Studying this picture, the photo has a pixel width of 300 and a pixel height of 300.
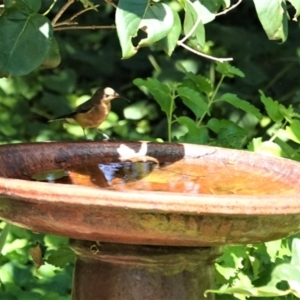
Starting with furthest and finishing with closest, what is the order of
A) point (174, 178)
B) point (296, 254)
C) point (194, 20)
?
1. point (174, 178)
2. point (194, 20)
3. point (296, 254)

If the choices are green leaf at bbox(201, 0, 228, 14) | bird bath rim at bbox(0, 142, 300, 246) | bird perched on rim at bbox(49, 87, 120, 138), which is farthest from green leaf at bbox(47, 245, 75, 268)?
green leaf at bbox(201, 0, 228, 14)

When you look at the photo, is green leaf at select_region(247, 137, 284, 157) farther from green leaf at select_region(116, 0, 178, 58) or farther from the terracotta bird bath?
green leaf at select_region(116, 0, 178, 58)

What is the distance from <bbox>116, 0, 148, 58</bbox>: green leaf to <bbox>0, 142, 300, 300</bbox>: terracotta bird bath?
0.73 feet

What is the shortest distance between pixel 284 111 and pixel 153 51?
4.13 ft

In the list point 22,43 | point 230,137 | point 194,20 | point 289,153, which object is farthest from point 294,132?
point 22,43

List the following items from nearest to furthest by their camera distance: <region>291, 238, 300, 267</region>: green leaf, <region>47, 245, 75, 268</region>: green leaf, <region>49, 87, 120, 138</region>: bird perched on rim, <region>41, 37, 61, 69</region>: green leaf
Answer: <region>291, 238, 300, 267</region>: green leaf, <region>41, 37, 61, 69</region>: green leaf, <region>47, 245, 75, 268</region>: green leaf, <region>49, 87, 120, 138</region>: bird perched on rim

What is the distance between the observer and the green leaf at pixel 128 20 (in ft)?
3.93

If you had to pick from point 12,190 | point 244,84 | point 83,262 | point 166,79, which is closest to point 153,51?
point 166,79

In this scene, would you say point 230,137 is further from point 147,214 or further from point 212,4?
point 147,214

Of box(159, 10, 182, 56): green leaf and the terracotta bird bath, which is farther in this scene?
box(159, 10, 182, 56): green leaf

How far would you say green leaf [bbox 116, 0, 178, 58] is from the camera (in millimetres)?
1201

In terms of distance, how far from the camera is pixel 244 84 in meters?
3.45

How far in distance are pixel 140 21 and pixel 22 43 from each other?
283 millimetres

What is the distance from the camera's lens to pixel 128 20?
121 cm
